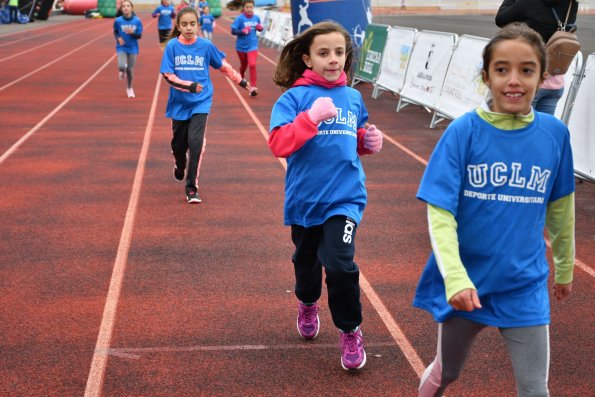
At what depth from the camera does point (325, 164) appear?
14.3ft

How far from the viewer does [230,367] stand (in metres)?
4.69

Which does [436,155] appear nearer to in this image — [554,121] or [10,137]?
[554,121]

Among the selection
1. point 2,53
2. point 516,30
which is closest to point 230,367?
point 516,30

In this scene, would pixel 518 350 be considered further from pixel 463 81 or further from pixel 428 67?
pixel 428 67

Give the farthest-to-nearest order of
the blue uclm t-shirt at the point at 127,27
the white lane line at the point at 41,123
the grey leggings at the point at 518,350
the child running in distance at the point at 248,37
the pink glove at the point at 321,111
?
the child running in distance at the point at 248,37 → the blue uclm t-shirt at the point at 127,27 → the white lane line at the point at 41,123 → the pink glove at the point at 321,111 → the grey leggings at the point at 518,350

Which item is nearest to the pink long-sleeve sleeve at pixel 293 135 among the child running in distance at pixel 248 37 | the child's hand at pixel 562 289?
the child's hand at pixel 562 289

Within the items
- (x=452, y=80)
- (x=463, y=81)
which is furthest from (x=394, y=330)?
(x=452, y=80)

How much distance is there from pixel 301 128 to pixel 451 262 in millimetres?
1367

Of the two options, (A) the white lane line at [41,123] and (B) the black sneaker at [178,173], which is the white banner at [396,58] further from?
(B) the black sneaker at [178,173]

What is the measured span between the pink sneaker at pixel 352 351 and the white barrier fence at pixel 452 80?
16.1 ft

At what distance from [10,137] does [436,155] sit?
1067cm

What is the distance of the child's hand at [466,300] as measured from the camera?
285 centimetres

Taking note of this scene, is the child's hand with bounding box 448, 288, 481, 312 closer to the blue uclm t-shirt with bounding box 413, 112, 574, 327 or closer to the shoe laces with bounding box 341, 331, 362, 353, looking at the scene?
the blue uclm t-shirt with bounding box 413, 112, 574, 327

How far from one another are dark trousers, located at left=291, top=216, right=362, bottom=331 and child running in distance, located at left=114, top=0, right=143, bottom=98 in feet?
44.7
